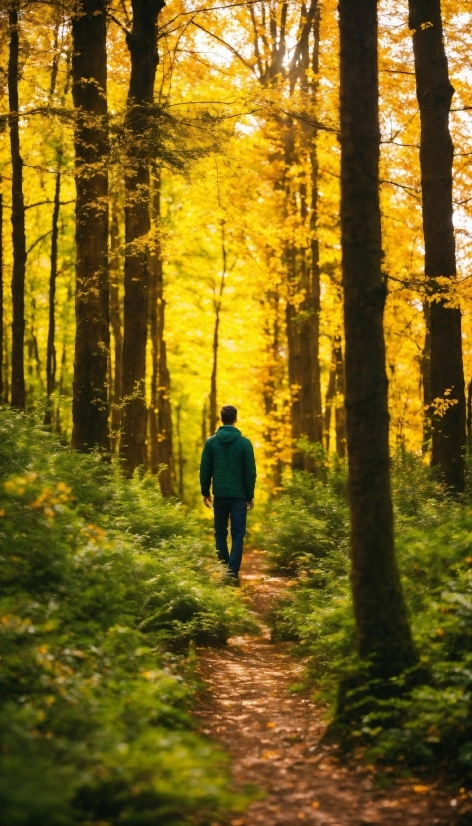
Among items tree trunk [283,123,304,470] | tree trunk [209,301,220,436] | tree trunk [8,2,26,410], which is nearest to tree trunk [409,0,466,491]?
tree trunk [283,123,304,470]

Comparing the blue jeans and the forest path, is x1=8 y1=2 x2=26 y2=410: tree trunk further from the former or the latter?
the forest path

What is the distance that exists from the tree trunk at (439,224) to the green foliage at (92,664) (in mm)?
4228

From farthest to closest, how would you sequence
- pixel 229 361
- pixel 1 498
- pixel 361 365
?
1. pixel 229 361
2. pixel 1 498
3. pixel 361 365

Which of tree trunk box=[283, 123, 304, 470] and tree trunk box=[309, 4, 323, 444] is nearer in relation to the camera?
Answer: tree trunk box=[309, 4, 323, 444]

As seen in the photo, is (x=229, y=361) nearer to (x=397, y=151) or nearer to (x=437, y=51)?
(x=397, y=151)

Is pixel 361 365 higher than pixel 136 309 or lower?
lower

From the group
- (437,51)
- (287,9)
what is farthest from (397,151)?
(437,51)

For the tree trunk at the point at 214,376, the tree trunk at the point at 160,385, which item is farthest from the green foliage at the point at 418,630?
the tree trunk at the point at 214,376

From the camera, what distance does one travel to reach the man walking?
10.6 meters

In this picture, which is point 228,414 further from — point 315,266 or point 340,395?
point 340,395

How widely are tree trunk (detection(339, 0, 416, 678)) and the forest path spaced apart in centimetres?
76

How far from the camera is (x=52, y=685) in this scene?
4.38 meters

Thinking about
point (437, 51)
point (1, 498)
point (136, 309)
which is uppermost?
point (437, 51)

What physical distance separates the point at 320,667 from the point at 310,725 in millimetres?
1278
